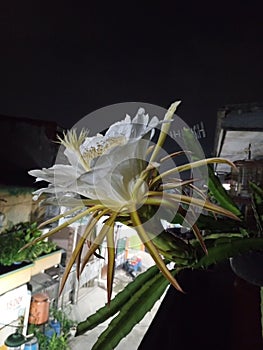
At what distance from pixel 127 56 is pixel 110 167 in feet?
2.11

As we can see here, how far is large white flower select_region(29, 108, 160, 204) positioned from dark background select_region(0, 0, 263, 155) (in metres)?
0.50

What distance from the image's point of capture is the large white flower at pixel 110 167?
0.24 metres

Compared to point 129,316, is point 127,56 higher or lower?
higher

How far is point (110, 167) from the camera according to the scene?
A: 0.24 metres

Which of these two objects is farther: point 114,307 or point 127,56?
point 127,56

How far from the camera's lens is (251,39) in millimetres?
799

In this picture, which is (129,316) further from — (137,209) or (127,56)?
(127,56)

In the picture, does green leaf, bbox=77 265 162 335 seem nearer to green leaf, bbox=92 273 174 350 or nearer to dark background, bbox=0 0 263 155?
green leaf, bbox=92 273 174 350

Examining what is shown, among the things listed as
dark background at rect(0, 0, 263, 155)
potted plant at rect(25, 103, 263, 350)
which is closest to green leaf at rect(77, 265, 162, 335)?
potted plant at rect(25, 103, 263, 350)

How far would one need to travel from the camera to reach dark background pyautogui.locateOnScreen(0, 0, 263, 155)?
30.9 inches

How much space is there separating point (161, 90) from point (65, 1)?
0.36 metres

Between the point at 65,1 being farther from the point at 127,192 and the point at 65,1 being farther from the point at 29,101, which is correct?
the point at 127,192

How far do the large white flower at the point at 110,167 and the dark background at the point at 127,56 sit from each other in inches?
19.9

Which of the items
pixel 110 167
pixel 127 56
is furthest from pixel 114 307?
pixel 127 56
